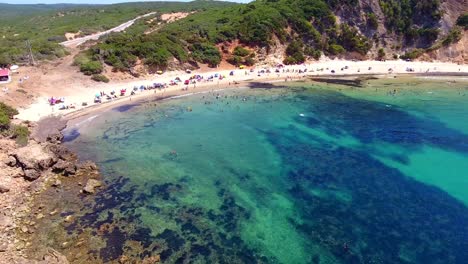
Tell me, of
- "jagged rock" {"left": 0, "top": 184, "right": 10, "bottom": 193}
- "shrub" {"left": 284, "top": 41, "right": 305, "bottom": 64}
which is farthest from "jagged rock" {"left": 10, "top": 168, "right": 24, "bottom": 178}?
"shrub" {"left": 284, "top": 41, "right": 305, "bottom": 64}

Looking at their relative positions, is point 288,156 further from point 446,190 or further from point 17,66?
point 17,66

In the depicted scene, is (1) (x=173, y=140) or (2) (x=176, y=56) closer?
(1) (x=173, y=140)

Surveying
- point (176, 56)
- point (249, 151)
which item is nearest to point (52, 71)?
point (176, 56)

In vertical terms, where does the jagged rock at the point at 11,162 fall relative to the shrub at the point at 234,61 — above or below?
below

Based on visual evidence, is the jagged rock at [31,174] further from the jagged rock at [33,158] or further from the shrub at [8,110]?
the shrub at [8,110]

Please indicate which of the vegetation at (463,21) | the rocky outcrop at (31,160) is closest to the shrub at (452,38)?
the vegetation at (463,21)
